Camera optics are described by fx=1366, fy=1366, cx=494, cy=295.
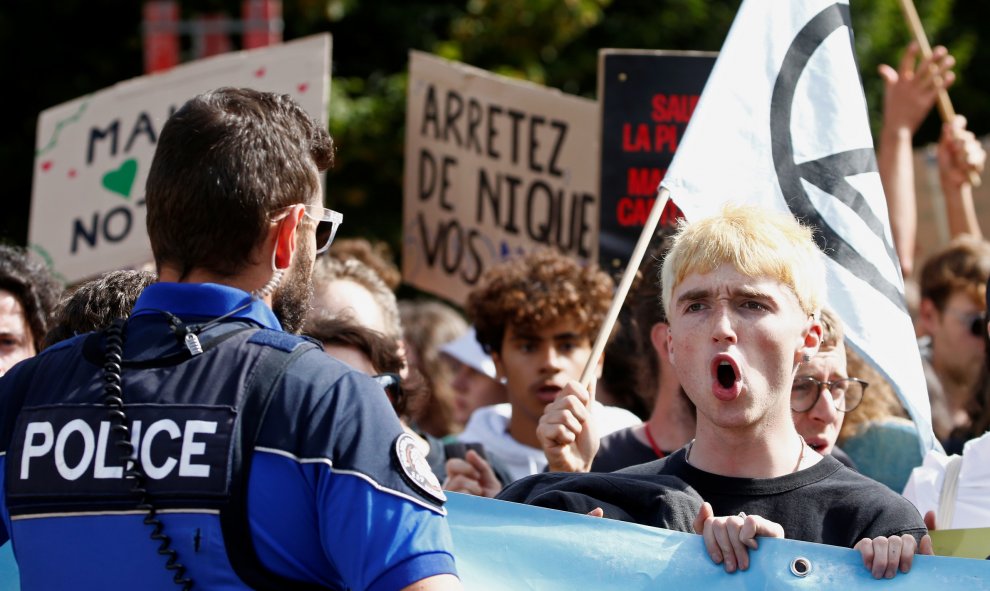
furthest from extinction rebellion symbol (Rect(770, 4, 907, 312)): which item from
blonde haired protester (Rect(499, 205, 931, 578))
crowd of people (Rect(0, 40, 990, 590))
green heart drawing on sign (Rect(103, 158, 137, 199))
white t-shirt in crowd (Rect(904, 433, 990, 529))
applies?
green heart drawing on sign (Rect(103, 158, 137, 199))

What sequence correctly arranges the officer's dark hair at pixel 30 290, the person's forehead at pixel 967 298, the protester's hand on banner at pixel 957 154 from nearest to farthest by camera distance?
1. the officer's dark hair at pixel 30 290
2. the person's forehead at pixel 967 298
3. the protester's hand on banner at pixel 957 154

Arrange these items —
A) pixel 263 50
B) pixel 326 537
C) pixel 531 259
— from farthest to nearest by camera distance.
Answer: pixel 263 50 → pixel 531 259 → pixel 326 537

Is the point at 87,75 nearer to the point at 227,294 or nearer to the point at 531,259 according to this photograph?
the point at 531,259

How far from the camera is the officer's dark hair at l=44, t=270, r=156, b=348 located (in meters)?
2.69

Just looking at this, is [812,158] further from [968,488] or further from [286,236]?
[286,236]

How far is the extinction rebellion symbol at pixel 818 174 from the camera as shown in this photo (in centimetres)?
338

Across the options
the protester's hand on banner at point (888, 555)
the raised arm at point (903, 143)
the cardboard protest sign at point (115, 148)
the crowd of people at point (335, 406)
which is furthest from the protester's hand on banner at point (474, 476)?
the cardboard protest sign at point (115, 148)

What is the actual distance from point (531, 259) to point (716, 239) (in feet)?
6.37

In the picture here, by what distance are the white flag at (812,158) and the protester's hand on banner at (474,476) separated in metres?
0.86

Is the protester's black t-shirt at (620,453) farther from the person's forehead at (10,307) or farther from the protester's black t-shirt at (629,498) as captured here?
the person's forehead at (10,307)

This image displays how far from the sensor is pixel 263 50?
587cm

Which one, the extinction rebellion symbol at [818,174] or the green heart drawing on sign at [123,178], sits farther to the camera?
the green heart drawing on sign at [123,178]

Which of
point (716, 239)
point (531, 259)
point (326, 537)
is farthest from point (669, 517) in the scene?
point (531, 259)

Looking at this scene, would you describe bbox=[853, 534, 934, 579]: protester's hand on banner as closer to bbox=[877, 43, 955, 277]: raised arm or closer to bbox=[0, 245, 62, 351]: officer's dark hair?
bbox=[0, 245, 62, 351]: officer's dark hair
